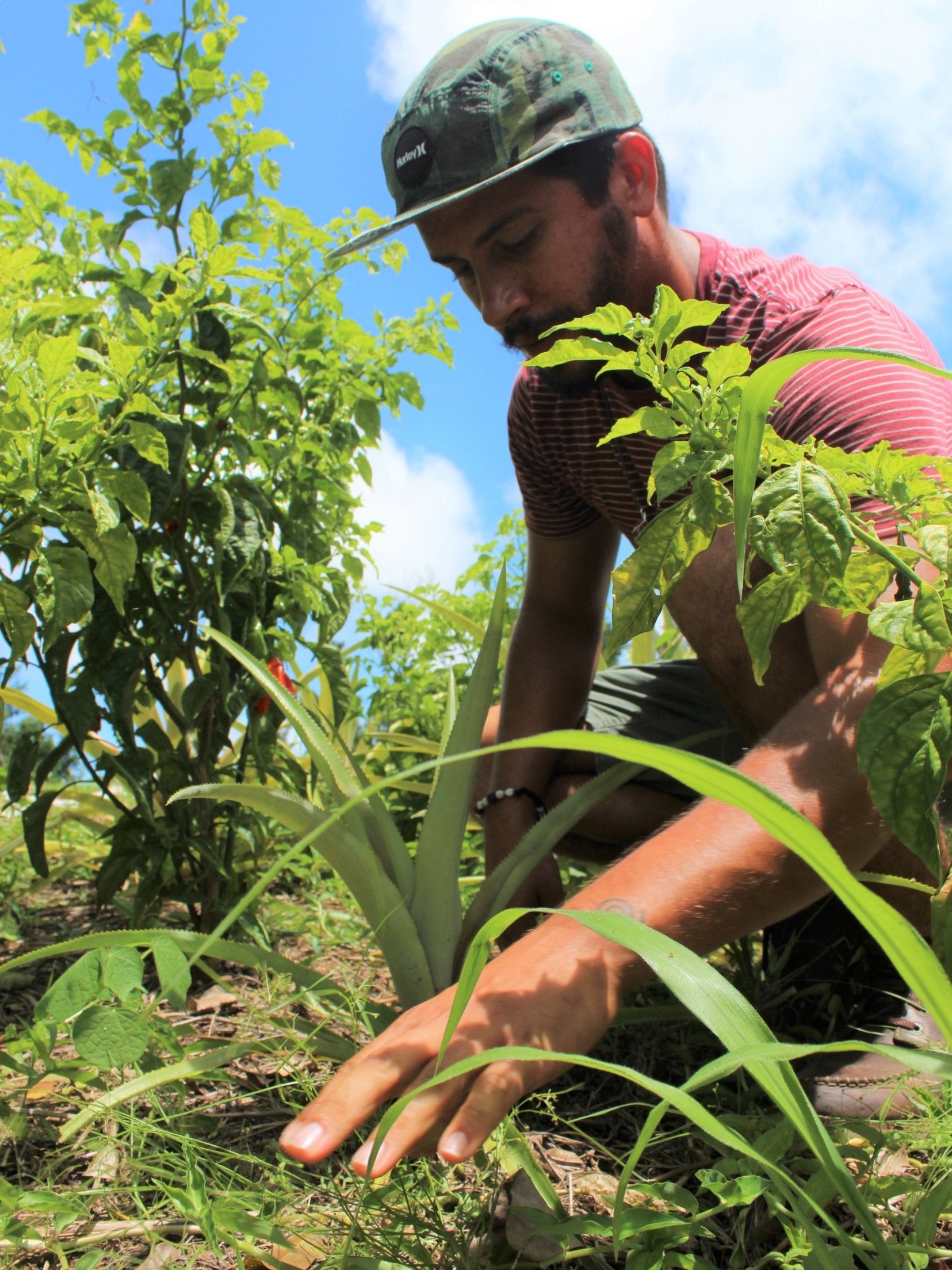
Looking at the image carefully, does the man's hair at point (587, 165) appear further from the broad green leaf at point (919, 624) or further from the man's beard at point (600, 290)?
the broad green leaf at point (919, 624)

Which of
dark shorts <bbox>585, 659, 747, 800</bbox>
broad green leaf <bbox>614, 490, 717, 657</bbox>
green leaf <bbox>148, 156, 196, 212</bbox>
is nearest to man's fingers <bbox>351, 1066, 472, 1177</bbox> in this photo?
broad green leaf <bbox>614, 490, 717, 657</bbox>

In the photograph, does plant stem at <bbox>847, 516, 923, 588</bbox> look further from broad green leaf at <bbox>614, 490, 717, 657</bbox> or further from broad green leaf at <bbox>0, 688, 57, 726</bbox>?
broad green leaf at <bbox>0, 688, 57, 726</bbox>

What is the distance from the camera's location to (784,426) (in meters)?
1.54

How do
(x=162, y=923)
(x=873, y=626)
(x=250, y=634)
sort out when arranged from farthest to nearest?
1. (x=162, y=923)
2. (x=250, y=634)
3. (x=873, y=626)

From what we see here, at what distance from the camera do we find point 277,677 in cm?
185

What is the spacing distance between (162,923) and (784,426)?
160 cm

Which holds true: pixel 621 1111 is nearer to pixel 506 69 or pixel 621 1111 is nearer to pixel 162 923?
pixel 162 923

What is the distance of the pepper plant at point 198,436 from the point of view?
1620 mm

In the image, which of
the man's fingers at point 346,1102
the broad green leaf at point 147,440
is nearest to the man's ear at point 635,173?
the broad green leaf at point 147,440

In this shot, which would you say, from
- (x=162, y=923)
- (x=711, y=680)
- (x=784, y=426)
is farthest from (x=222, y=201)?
(x=162, y=923)

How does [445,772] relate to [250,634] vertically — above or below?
below

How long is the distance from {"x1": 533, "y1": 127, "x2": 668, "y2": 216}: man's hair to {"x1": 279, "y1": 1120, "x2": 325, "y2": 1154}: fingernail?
162 centimetres

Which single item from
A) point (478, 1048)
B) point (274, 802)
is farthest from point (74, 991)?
point (274, 802)

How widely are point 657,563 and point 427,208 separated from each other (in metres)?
1.12
